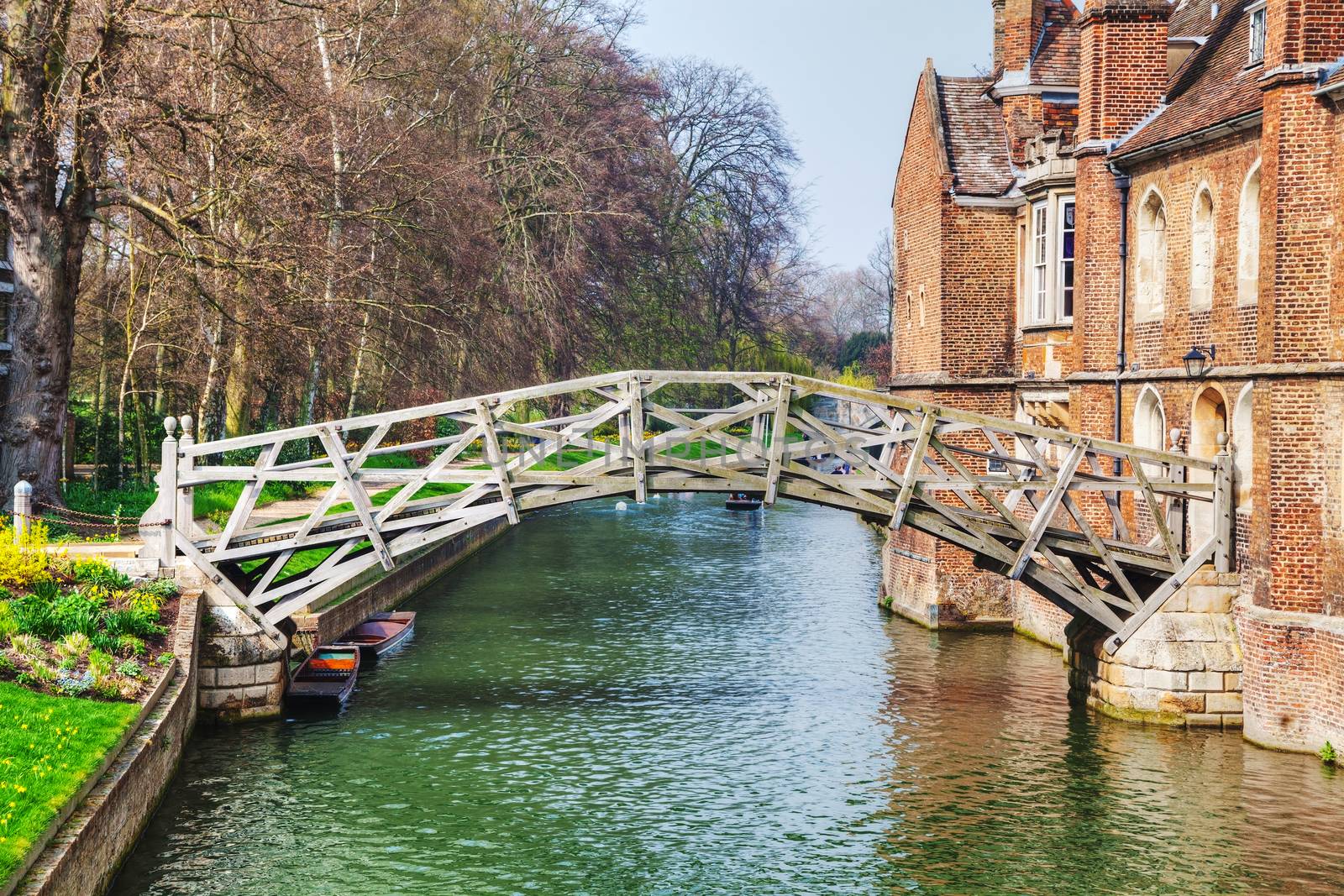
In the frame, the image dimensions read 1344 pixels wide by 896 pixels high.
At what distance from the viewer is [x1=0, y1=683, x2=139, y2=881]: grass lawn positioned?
35.1 ft

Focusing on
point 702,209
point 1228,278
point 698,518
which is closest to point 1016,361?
point 1228,278

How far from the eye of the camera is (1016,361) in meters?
26.3

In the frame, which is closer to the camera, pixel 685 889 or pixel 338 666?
pixel 685 889

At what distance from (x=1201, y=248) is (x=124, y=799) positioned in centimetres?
1515

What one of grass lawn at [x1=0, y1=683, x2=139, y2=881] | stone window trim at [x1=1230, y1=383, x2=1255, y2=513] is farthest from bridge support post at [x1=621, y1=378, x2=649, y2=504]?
stone window trim at [x1=1230, y1=383, x2=1255, y2=513]

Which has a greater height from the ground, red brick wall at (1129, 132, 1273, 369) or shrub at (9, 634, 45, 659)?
red brick wall at (1129, 132, 1273, 369)

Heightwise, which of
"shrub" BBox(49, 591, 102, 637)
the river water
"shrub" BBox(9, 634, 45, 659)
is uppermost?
"shrub" BBox(49, 591, 102, 637)

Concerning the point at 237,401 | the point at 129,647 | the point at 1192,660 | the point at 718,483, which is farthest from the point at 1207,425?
the point at 237,401

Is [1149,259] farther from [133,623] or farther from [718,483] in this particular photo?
[133,623]

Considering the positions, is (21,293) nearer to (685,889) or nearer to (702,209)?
(685,889)

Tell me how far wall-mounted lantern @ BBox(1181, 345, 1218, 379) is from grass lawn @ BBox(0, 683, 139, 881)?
44.7 ft

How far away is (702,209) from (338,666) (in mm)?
41555

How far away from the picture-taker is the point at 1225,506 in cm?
1852

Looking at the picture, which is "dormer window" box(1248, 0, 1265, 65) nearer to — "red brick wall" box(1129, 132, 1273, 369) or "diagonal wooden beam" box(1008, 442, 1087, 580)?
"red brick wall" box(1129, 132, 1273, 369)
